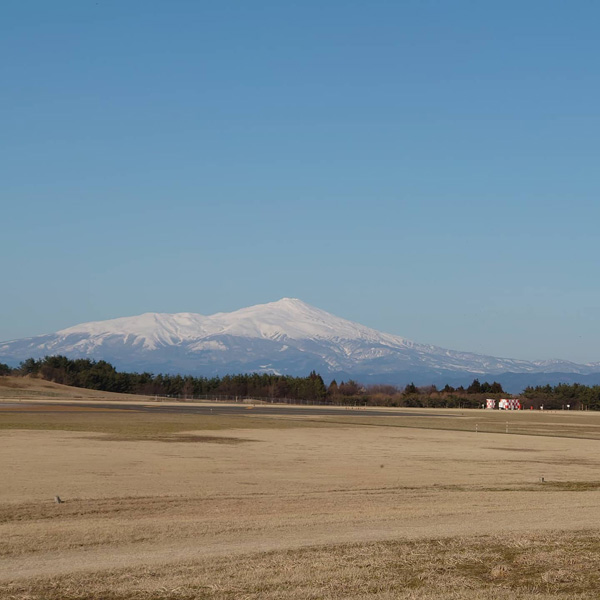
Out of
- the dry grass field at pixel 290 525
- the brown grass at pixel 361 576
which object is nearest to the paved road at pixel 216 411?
the dry grass field at pixel 290 525

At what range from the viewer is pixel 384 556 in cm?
1522

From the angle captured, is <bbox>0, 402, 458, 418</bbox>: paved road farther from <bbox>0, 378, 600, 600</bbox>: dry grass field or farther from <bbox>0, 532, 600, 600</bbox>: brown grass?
<bbox>0, 532, 600, 600</bbox>: brown grass

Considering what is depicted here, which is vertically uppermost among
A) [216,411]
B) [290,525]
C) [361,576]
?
[361,576]

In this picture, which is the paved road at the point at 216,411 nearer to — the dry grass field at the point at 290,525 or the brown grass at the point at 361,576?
the dry grass field at the point at 290,525

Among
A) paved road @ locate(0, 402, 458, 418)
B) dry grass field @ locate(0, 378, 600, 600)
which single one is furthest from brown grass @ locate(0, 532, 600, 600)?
paved road @ locate(0, 402, 458, 418)

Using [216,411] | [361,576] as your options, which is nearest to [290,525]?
[361,576]

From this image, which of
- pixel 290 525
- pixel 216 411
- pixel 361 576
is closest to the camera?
pixel 361 576

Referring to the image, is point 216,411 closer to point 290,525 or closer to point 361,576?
point 290,525

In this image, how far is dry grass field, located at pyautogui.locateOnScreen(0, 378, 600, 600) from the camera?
13258mm

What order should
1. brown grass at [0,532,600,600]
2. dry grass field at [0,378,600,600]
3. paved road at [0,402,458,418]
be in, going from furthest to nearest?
1. paved road at [0,402,458,418]
2. dry grass field at [0,378,600,600]
3. brown grass at [0,532,600,600]

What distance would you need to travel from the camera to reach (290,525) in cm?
1888

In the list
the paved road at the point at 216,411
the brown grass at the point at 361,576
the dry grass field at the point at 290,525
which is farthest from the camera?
the paved road at the point at 216,411

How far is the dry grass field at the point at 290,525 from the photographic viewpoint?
13.3 meters

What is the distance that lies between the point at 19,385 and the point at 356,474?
143408 mm
